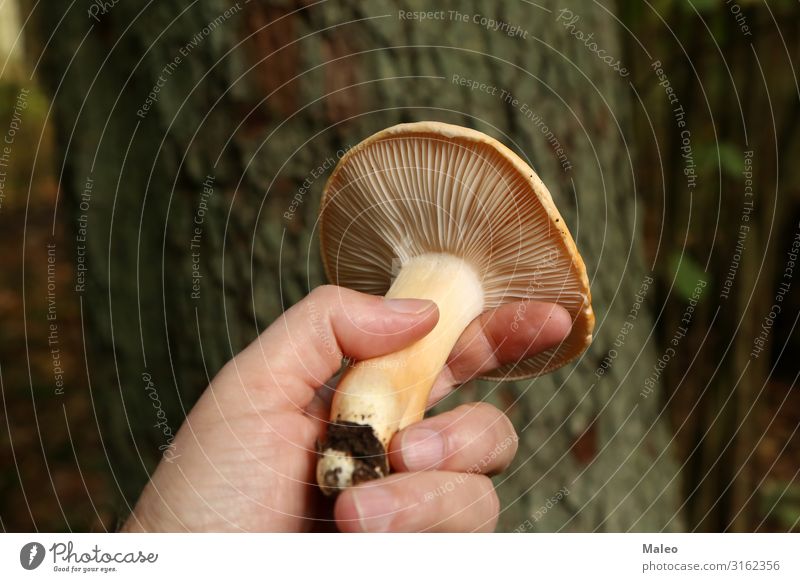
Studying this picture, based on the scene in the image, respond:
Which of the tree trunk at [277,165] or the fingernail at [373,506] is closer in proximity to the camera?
the fingernail at [373,506]

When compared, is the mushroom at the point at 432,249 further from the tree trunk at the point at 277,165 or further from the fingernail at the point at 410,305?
the tree trunk at the point at 277,165

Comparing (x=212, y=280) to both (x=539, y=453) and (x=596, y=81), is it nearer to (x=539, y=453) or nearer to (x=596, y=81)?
(x=539, y=453)

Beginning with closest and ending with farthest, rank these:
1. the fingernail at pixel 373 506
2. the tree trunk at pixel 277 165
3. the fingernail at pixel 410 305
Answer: the fingernail at pixel 373 506 → the fingernail at pixel 410 305 → the tree trunk at pixel 277 165

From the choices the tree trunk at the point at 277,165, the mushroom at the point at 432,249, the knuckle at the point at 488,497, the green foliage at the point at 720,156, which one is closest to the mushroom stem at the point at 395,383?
the mushroom at the point at 432,249

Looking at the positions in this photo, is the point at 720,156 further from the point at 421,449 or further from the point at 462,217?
the point at 421,449
